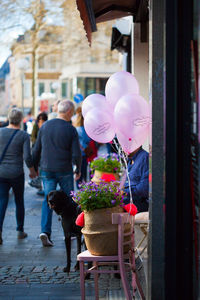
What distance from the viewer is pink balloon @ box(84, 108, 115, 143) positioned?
5.13 m

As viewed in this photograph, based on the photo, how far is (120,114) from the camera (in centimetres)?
473

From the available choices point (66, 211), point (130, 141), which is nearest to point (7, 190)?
point (66, 211)

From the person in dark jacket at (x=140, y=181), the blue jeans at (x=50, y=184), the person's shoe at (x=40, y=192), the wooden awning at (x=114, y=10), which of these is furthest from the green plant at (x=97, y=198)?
the person's shoe at (x=40, y=192)

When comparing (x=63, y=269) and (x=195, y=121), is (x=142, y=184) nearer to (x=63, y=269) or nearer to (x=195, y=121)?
(x=63, y=269)

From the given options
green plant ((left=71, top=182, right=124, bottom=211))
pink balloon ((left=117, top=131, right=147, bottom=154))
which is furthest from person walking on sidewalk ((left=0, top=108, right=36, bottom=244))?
green plant ((left=71, top=182, right=124, bottom=211))

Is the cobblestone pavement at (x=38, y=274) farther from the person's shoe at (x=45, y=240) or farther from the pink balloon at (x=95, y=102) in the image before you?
the pink balloon at (x=95, y=102)

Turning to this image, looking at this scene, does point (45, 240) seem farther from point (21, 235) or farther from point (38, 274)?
point (38, 274)

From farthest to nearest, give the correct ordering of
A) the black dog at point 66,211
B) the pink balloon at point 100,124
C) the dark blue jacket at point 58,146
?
the dark blue jacket at point 58,146 → the black dog at point 66,211 → the pink balloon at point 100,124

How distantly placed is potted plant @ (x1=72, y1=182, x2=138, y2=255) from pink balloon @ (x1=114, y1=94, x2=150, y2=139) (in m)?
0.54

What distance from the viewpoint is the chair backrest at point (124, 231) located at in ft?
14.8

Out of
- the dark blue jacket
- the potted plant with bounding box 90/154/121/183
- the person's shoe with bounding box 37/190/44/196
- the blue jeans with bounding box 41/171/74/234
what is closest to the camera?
the blue jeans with bounding box 41/171/74/234

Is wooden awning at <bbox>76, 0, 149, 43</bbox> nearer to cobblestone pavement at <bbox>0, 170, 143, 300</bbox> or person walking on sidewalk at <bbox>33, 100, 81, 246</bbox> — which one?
person walking on sidewalk at <bbox>33, 100, 81, 246</bbox>

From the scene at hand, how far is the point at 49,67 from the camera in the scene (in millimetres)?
77250

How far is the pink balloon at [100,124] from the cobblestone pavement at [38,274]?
160 centimetres
